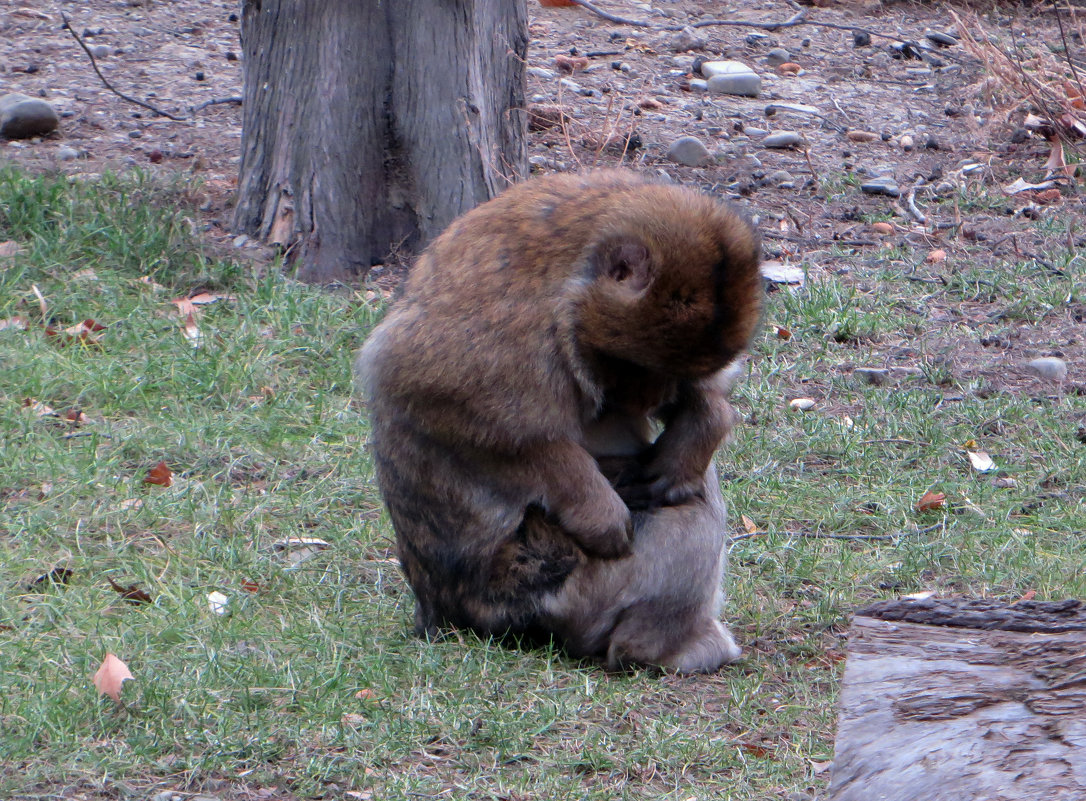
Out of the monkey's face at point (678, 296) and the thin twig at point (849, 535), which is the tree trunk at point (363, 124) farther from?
the monkey's face at point (678, 296)

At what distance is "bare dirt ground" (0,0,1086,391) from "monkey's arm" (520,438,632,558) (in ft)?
10.5

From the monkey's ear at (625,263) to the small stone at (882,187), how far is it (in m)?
5.33

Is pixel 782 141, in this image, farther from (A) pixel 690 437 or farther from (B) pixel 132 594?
(B) pixel 132 594

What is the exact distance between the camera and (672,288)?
349 centimetres

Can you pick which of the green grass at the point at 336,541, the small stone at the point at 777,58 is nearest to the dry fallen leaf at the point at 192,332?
the green grass at the point at 336,541

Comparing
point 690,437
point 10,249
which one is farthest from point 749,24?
point 690,437

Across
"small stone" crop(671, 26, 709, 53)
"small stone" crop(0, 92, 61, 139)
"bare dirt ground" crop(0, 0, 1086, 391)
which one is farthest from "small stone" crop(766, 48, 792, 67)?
"small stone" crop(0, 92, 61, 139)

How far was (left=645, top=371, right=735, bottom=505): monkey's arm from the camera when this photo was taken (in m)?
3.96

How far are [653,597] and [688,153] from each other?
516cm

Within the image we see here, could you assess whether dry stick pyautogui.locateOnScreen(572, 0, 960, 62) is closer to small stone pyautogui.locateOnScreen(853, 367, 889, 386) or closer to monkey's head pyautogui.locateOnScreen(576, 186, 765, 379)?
small stone pyautogui.locateOnScreen(853, 367, 889, 386)

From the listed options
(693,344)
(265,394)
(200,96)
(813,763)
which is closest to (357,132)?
(265,394)

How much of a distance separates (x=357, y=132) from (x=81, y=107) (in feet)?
9.40

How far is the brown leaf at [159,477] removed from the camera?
519 cm

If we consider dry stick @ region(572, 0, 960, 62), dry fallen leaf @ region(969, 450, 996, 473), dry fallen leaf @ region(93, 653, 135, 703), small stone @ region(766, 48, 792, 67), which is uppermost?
dry stick @ region(572, 0, 960, 62)
